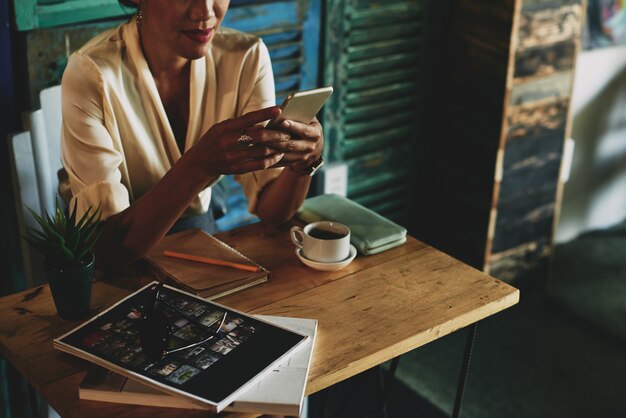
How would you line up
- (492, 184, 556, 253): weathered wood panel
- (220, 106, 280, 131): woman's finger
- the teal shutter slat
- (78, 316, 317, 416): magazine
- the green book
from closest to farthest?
(78, 316, 317, 416): magazine, (220, 106, 280, 131): woman's finger, the green book, the teal shutter slat, (492, 184, 556, 253): weathered wood panel

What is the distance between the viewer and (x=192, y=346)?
1331mm

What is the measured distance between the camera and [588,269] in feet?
12.0

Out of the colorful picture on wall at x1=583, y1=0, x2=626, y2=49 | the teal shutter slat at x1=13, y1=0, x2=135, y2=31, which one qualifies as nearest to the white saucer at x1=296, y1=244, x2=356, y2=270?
the teal shutter slat at x1=13, y1=0, x2=135, y2=31

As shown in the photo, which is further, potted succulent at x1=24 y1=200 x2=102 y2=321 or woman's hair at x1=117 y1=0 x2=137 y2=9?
woman's hair at x1=117 y1=0 x2=137 y2=9

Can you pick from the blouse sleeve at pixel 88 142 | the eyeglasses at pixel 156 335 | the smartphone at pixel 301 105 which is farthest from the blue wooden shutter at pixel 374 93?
the eyeglasses at pixel 156 335

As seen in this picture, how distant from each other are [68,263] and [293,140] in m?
0.53

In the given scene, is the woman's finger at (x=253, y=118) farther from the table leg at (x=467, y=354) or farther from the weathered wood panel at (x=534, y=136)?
the weathered wood panel at (x=534, y=136)

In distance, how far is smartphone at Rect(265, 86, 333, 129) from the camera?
153 cm

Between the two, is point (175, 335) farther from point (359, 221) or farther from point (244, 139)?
point (359, 221)

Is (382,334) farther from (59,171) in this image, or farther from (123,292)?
(59,171)

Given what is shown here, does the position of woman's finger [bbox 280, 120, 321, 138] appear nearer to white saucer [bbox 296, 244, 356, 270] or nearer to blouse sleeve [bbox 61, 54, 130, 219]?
white saucer [bbox 296, 244, 356, 270]

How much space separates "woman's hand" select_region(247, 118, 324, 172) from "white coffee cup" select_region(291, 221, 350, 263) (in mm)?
157

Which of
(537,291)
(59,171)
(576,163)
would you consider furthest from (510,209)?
(59,171)

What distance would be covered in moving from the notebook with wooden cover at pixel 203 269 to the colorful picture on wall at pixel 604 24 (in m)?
2.47
